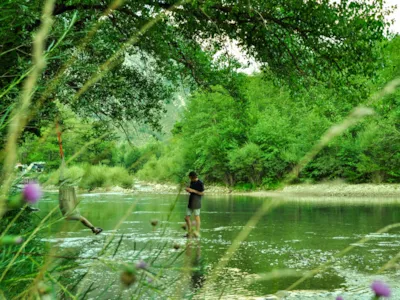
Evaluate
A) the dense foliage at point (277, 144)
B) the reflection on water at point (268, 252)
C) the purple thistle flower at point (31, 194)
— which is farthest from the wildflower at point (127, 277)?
the dense foliage at point (277, 144)

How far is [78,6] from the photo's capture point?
1000 centimetres

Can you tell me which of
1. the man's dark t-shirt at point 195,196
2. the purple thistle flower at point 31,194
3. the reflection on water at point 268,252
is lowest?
the reflection on water at point 268,252

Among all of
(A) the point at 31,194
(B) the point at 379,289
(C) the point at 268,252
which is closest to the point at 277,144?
(C) the point at 268,252

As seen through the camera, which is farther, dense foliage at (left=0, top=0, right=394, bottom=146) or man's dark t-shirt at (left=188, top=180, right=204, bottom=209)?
man's dark t-shirt at (left=188, top=180, right=204, bottom=209)

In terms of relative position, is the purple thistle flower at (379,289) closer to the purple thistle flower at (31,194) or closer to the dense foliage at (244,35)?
the purple thistle flower at (31,194)

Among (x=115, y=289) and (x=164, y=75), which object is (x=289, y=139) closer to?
(x=164, y=75)

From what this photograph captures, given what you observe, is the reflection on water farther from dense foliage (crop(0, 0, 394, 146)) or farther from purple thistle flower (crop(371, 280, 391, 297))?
dense foliage (crop(0, 0, 394, 146))

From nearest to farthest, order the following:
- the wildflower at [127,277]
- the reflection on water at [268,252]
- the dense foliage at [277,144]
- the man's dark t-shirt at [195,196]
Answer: the wildflower at [127,277], the reflection on water at [268,252], the man's dark t-shirt at [195,196], the dense foliage at [277,144]

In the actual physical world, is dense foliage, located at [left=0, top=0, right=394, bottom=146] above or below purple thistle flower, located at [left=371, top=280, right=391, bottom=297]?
above

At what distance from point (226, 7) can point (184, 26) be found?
146 cm

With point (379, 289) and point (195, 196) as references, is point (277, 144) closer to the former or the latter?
point (195, 196)

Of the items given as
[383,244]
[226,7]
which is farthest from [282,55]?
[383,244]

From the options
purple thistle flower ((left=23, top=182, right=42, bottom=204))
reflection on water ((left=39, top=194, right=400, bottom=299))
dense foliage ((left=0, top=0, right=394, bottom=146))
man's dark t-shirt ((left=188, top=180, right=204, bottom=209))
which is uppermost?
dense foliage ((left=0, top=0, right=394, bottom=146))

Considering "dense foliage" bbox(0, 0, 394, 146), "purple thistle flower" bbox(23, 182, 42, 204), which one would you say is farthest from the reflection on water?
"dense foliage" bbox(0, 0, 394, 146)
